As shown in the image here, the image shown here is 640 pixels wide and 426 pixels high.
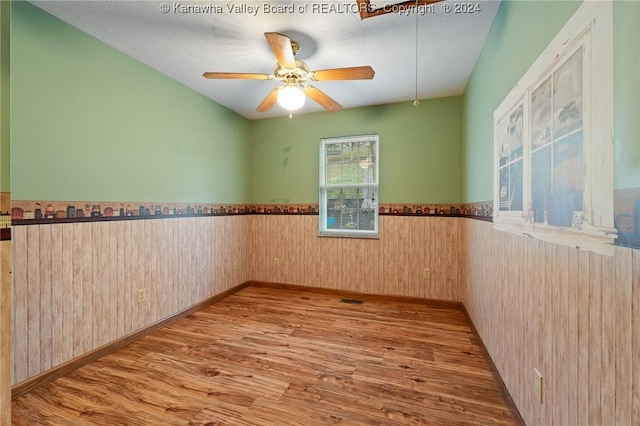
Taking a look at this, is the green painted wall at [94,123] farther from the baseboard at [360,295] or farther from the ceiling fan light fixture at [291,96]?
the baseboard at [360,295]

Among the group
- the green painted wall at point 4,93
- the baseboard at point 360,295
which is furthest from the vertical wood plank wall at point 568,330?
the green painted wall at point 4,93

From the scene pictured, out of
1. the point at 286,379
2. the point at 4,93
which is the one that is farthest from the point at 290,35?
the point at 286,379

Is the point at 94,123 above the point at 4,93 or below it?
above

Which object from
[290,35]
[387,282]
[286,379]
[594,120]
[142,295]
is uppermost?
[290,35]

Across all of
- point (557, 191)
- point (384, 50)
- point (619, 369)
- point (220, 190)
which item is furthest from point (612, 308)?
point (220, 190)

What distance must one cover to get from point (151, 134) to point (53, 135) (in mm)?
776

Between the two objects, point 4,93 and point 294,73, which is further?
point 294,73

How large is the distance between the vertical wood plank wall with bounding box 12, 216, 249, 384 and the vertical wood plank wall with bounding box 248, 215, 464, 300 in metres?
1.04

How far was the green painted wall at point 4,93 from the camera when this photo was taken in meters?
1.09

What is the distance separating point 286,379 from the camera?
6.05ft

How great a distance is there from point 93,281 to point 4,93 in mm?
1509

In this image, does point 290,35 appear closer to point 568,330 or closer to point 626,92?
point 626,92

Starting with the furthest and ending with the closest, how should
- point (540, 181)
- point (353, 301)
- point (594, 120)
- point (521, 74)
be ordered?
point (353, 301)
point (521, 74)
point (540, 181)
point (594, 120)

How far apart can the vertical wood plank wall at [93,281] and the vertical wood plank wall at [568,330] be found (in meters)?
2.92
